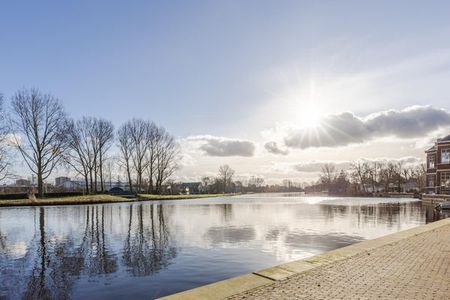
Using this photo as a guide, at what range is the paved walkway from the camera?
250 inches

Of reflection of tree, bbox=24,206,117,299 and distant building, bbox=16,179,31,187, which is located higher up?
reflection of tree, bbox=24,206,117,299

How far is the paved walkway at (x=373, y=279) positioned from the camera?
20.8ft

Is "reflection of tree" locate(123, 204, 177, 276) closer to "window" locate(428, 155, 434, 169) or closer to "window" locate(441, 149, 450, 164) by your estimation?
"window" locate(441, 149, 450, 164)

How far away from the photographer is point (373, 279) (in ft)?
24.3

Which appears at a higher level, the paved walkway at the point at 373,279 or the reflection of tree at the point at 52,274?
the paved walkway at the point at 373,279

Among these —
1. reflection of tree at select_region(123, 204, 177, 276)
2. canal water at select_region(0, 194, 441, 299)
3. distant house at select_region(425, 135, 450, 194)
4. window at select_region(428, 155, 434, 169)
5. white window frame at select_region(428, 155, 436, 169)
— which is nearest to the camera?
canal water at select_region(0, 194, 441, 299)

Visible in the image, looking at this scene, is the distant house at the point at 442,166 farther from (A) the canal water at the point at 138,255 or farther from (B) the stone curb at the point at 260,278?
(B) the stone curb at the point at 260,278

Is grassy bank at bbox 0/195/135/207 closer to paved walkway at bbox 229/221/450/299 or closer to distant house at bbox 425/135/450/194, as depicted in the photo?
paved walkway at bbox 229/221/450/299

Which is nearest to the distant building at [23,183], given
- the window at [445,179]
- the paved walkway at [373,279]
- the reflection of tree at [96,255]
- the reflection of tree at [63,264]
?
the reflection of tree at [96,255]

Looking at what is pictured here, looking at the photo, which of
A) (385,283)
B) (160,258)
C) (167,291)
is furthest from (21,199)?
(385,283)

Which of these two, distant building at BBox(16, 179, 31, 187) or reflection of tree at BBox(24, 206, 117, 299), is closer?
reflection of tree at BBox(24, 206, 117, 299)

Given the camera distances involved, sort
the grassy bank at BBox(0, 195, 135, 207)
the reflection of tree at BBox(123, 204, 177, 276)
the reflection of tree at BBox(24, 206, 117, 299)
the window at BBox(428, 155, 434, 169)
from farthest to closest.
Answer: the window at BBox(428, 155, 434, 169) → the grassy bank at BBox(0, 195, 135, 207) → the reflection of tree at BBox(123, 204, 177, 276) → the reflection of tree at BBox(24, 206, 117, 299)

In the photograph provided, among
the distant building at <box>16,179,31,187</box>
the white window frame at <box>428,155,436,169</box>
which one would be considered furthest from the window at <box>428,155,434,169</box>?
the distant building at <box>16,179,31,187</box>

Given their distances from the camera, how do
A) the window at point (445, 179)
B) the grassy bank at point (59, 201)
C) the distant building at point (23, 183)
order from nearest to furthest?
the grassy bank at point (59, 201)
the window at point (445, 179)
the distant building at point (23, 183)
